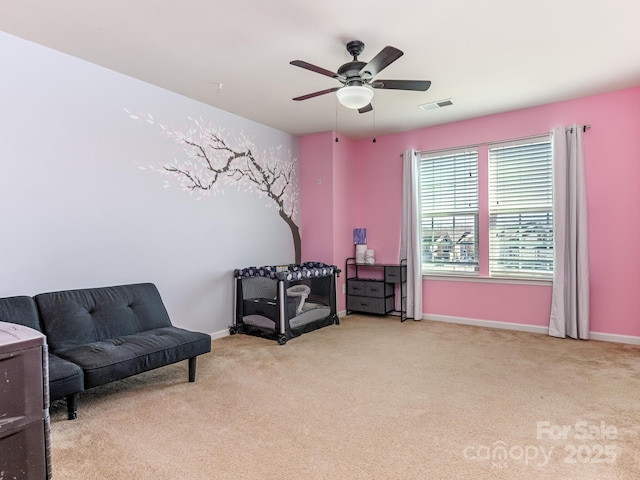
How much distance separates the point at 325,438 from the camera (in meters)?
2.11

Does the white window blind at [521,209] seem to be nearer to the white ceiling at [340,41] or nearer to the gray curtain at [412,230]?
the white ceiling at [340,41]

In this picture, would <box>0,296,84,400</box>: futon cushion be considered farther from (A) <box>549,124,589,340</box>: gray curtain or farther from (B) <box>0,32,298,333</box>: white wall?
(A) <box>549,124,589,340</box>: gray curtain

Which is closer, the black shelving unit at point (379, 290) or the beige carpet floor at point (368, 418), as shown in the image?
the beige carpet floor at point (368, 418)

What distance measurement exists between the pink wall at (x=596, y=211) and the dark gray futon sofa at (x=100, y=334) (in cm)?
346

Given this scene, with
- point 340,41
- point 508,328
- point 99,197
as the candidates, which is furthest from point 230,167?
point 508,328

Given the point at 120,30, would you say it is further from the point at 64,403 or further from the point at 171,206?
the point at 64,403

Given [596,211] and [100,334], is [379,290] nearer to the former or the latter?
[596,211]

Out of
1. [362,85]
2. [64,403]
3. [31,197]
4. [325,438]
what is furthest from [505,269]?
[31,197]

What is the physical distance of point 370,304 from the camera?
5.27 m

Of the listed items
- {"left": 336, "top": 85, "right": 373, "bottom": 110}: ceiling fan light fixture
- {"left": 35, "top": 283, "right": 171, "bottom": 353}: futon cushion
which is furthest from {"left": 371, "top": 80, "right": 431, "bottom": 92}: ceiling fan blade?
{"left": 35, "top": 283, "right": 171, "bottom": 353}: futon cushion

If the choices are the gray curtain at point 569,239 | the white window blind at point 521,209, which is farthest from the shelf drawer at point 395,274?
the gray curtain at point 569,239

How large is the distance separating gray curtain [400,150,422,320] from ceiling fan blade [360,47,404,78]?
257 centimetres

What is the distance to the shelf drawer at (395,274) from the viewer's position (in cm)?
516

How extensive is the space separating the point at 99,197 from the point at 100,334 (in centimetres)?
118
